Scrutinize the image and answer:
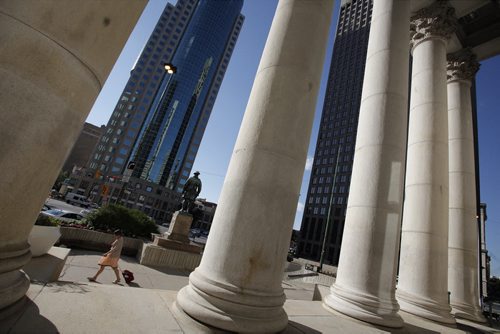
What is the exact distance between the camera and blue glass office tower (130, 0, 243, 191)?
135 meters

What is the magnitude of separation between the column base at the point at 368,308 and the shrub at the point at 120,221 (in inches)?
753

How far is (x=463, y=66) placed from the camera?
1694 cm

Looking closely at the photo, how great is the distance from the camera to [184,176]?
15188 cm

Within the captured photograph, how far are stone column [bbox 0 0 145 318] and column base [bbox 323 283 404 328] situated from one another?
7122 millimetres

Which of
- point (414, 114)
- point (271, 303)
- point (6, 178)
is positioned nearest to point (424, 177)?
point (414, 114)

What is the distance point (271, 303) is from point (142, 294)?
255cm

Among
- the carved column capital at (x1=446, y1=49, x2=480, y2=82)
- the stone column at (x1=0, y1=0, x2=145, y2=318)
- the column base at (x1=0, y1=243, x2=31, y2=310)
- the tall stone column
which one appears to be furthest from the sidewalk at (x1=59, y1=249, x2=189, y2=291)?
the carved column capital at (x1=446, y1=49, x2=480, y2=82)

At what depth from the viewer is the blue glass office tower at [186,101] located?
443ft

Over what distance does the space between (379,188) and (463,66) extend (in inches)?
582

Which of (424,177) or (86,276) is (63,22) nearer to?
(86,276)

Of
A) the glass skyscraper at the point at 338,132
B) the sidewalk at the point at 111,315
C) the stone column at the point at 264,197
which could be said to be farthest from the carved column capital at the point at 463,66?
the glass skyscraper at the point at 338,132

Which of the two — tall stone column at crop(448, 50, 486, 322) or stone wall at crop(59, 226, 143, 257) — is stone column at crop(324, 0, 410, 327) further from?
stone wall at crop(59, 226, 143, 257)

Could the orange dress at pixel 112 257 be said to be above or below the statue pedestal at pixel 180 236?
below

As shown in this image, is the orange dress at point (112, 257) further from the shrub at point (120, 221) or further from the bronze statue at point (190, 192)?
the shrub at point (120, 221)
